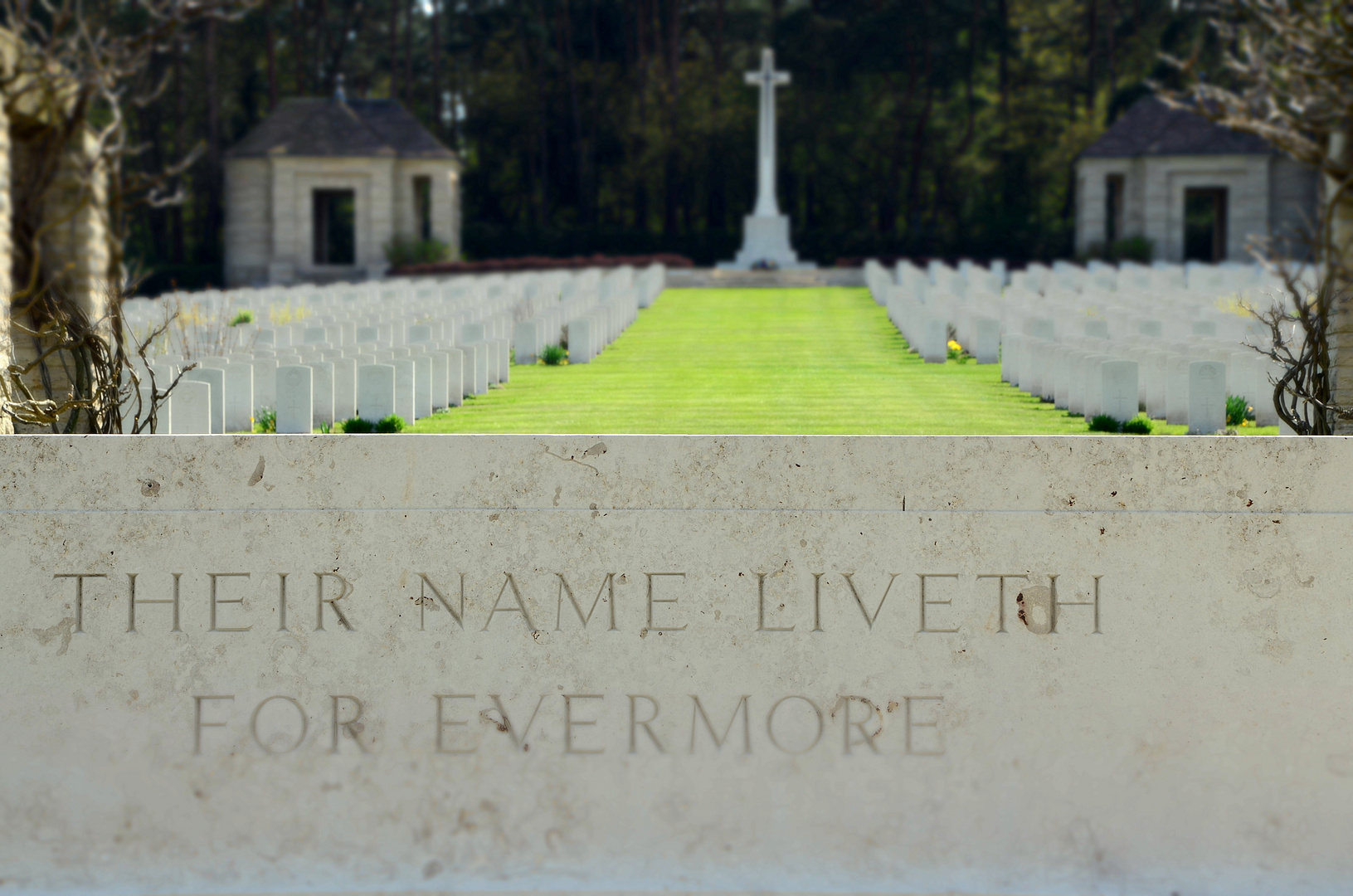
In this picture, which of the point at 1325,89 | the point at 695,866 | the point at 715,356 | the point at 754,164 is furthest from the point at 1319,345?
the point at 754,164

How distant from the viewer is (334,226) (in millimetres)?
50469

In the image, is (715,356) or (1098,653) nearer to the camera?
(1098,653)

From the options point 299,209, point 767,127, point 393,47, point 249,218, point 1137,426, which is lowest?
point 1137,426

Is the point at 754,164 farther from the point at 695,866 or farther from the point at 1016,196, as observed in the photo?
the point at 695,866

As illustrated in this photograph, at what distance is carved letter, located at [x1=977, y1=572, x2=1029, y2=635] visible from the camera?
4770 mm

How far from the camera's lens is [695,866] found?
186 inches

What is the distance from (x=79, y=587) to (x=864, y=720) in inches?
112

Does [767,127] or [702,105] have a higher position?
[702,105]

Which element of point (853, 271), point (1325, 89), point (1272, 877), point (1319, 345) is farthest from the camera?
point (853, 271)

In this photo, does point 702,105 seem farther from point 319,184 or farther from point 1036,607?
point 1036,607

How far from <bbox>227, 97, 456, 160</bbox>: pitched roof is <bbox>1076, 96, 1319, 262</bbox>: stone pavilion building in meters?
20.0

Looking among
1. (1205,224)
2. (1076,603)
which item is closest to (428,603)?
(1076,603)

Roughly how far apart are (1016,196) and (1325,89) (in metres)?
34.5

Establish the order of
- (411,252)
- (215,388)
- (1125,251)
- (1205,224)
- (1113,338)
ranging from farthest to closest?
(1205,224) < (411,252) < (1125,251) < (1113,338) < (215,388)
